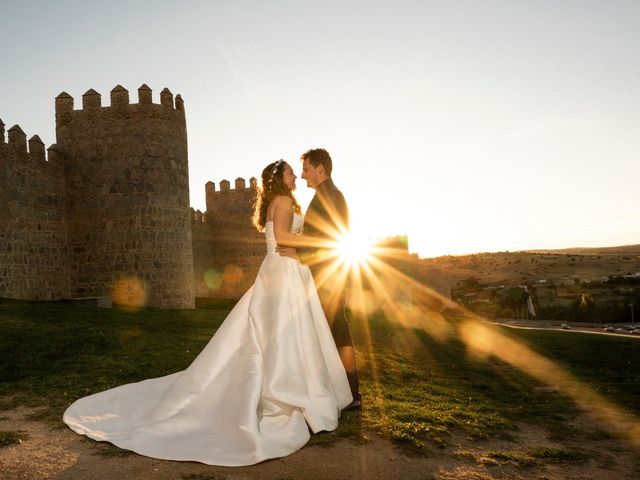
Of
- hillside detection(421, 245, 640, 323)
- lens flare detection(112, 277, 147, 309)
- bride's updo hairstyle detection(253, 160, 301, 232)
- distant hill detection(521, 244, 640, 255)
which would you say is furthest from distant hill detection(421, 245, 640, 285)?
bride's updo hairstyle detection(253, 160, 301, 232)

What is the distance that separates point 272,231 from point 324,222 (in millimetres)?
622

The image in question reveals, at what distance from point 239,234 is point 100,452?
87.2 feet

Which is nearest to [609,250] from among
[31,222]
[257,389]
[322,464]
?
[31,222]

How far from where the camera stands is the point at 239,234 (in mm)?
30969

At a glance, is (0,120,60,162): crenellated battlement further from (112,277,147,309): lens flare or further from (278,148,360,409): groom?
(278,148,360,409): groom

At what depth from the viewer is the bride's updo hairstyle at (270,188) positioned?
6.09 m

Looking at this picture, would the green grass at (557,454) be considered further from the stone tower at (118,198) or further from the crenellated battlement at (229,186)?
the crenellated battlement at (229,186)

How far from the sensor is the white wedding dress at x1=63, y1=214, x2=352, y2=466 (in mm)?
4667

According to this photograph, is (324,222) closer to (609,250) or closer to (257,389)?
(257,389)

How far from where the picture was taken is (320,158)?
19.9 feet

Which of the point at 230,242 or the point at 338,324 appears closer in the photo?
the point at 338,324

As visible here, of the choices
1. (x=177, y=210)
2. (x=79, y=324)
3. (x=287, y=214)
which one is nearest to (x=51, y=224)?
(x=177, y=210)

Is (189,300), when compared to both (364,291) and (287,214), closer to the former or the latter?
(364,291)

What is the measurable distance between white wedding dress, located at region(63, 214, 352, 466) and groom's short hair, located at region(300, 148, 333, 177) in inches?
25.8
